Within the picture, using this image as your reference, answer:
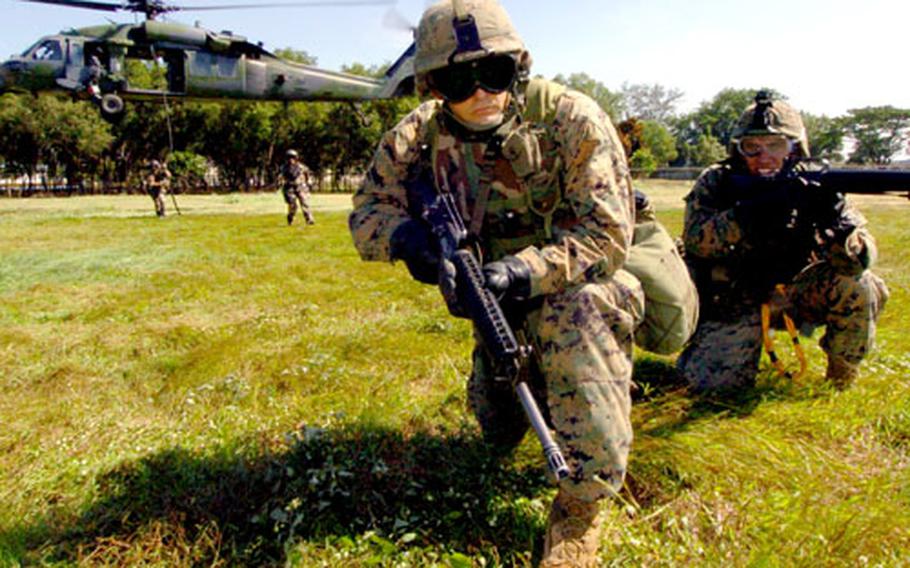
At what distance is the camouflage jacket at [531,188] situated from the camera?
239 cm

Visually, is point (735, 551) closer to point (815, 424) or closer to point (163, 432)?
point (815, 424)

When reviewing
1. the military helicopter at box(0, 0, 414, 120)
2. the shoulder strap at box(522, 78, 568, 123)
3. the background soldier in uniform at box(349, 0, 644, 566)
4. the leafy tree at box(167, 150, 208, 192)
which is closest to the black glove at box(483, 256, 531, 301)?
the background soldier in uniform at box(349, 0, 644, 566)

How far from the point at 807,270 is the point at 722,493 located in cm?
196

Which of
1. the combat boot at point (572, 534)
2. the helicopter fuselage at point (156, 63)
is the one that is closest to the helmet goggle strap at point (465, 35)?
the combat boot at point (572, 534)

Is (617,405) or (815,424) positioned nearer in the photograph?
(617,405)

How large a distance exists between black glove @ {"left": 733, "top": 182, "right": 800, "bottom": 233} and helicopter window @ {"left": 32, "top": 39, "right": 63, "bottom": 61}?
19596mm

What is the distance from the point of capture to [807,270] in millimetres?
3830

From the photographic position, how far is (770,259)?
12.1 ft

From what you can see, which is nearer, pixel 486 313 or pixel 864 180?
pixel 486 313

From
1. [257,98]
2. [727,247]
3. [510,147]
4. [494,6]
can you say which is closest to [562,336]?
[510,147]

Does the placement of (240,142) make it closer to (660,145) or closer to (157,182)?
(157,182)

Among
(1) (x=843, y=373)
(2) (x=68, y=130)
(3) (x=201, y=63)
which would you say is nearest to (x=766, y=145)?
(1) (x=843, y=373)

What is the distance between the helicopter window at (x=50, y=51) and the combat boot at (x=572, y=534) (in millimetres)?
20149

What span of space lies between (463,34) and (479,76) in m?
0.17
